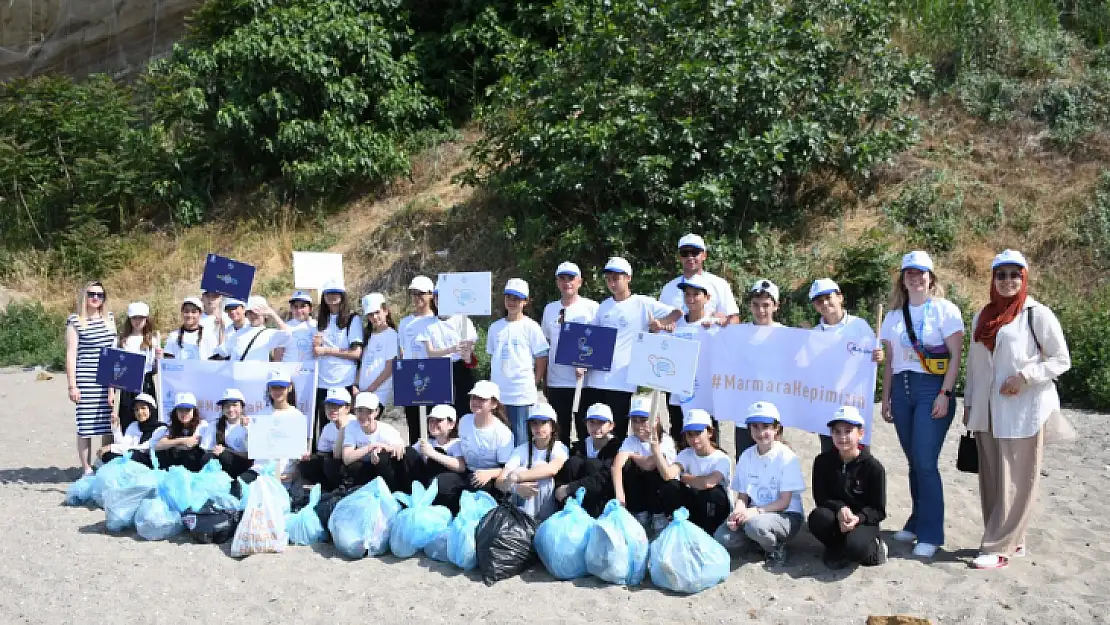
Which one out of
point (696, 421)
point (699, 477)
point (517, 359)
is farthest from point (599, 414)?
point (517, 359)

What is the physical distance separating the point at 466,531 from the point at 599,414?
1.22 metres

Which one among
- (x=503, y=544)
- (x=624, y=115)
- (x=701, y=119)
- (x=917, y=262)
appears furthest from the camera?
(x=624, y=115)

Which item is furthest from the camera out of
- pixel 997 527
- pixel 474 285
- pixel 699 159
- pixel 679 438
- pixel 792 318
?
pixel 699 159

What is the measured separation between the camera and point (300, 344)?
8.66m

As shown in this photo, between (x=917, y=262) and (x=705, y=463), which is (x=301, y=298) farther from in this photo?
(x=917, y=262)

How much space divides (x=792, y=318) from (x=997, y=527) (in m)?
5.71

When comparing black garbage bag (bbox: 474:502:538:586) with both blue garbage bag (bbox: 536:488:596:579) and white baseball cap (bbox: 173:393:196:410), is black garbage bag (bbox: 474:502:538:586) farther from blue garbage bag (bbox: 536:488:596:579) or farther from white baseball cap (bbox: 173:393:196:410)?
white baseball cap (bbox: 173:393:196:410)

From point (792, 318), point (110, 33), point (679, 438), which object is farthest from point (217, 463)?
point (110, 33)

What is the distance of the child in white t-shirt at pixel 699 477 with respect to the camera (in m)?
6.76

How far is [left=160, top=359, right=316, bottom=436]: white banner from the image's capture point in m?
8.39

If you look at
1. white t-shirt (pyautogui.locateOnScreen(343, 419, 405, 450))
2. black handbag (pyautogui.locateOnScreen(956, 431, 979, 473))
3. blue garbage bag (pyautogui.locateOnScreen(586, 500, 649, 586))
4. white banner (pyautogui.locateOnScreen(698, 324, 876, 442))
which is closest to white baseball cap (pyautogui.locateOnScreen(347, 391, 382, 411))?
white t-shirt (pyautogui.locateOnScreen(343, 419, 405, 450))

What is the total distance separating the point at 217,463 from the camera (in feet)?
26.2

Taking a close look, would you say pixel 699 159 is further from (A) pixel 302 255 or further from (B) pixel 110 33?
(B) pixel 110 33

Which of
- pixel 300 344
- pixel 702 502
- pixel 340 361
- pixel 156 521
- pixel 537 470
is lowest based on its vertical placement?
pixel 156 521
